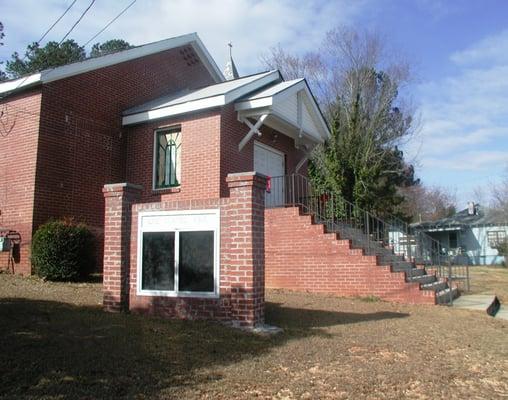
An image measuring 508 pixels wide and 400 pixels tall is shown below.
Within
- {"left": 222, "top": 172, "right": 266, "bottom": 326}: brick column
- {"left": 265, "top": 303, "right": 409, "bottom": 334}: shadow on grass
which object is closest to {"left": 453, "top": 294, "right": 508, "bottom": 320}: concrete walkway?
{"left": 265, "top": 303, "right": 409, "bottom": 334}: shadow on grass

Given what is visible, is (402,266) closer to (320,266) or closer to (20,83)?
(320,266)

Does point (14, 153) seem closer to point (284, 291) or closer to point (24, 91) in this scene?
point (24, 91)

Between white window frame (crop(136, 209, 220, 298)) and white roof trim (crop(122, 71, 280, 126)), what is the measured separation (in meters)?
5.58

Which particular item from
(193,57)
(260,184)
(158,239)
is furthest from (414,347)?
(193,57)

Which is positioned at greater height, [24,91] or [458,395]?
[24,91]

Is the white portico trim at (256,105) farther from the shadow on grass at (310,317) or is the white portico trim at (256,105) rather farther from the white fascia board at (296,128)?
the shadow on grass at (310,317)

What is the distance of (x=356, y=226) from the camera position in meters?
14.4

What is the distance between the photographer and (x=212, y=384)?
15.5 feet

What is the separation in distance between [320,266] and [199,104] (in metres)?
5.10

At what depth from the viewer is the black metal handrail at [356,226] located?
12.6m

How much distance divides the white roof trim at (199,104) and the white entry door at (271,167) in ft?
5.92

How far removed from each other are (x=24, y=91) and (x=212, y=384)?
10438 millimetres

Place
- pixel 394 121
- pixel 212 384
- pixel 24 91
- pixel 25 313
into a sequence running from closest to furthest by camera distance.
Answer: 1. pixel 212 384
2. pixel 25 313
3. pixel 24 91
4. pixel 394 121

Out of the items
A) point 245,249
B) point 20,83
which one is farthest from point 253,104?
point 245,249
